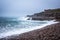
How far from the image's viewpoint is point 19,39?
9.62 metres

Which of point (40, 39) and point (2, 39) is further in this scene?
point (2, 39)

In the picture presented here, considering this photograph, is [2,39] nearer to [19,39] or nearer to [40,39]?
[19,39]

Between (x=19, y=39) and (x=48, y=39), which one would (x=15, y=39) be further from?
(x=48, y=39)

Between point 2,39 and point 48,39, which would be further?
point 2,39

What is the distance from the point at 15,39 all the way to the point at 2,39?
877 mm

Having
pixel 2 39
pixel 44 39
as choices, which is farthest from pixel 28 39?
pixel 2 39

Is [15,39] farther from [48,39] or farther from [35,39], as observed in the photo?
[48,39]

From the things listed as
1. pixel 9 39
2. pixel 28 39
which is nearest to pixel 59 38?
pixel 28 39

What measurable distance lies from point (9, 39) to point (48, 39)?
→ 2.56 metres

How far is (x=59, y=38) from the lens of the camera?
29.1 feet

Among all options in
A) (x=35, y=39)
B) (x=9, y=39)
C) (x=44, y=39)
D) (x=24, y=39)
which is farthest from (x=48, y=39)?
(x=9, y=39)

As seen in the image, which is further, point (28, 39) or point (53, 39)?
point (28, 39)

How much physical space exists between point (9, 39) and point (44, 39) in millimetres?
2324

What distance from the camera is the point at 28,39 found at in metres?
9.45
